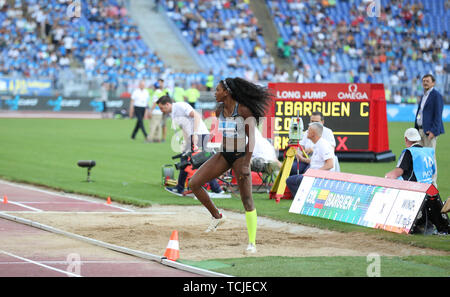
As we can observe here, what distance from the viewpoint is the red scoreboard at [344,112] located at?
63.2ft

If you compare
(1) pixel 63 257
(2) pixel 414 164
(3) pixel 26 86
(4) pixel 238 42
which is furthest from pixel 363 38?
(1) pixel 63 257

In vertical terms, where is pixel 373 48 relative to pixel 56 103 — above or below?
above

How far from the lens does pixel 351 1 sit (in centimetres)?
5159

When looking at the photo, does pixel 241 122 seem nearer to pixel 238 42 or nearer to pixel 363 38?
pixel 238 42

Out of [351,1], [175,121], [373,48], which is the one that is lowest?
[175,121]

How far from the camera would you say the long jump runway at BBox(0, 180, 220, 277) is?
7344 millimetres

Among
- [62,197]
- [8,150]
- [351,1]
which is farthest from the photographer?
[351,1]

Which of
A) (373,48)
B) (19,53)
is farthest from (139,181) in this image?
(373,48)

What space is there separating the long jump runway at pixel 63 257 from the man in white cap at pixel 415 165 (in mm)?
4086

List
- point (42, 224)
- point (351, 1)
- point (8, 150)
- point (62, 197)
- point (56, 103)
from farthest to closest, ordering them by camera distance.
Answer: point (351, 1)
point (56, 103)
point (8, 150)
point (62, 197)
point (42, 224)

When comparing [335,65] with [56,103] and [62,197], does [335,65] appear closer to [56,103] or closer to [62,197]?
[56,103]

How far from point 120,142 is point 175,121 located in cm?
1150

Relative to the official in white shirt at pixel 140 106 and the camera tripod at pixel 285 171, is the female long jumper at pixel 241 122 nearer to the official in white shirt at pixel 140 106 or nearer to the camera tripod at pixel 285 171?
the camera tripod at pixel 285 171
